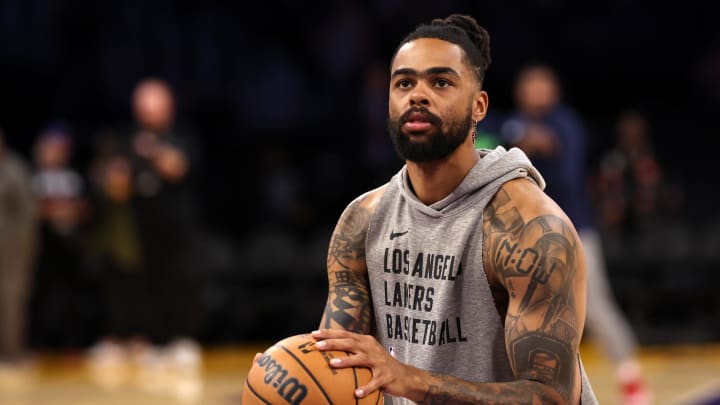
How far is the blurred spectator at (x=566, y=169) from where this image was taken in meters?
6.26

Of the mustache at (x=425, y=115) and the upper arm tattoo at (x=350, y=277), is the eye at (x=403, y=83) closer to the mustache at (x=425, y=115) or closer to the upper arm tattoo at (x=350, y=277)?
the mustache at (x=425, y=115)

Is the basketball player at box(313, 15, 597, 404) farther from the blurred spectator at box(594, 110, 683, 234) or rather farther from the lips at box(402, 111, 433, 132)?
the blurred spectator at box(594, 110, 683, 234)

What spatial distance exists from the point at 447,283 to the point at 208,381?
507 centimetres

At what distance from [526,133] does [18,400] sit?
11.6 feet

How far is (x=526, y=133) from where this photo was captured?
20.7ft

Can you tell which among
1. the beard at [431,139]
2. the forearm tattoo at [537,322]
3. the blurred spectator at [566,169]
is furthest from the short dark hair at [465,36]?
the blurred spectator at [566,169]

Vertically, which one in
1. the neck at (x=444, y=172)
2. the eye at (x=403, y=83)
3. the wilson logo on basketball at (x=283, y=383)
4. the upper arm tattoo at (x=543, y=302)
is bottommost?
the wilson logo on basketball at (x=283, y=383)

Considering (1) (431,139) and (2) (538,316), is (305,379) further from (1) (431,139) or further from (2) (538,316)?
(1) (431,139)

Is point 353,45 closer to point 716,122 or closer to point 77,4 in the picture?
point 77,4

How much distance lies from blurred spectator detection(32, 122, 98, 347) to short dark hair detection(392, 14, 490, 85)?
20.7 ft

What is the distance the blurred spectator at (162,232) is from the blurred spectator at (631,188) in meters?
3.53

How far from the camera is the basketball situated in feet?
8.71

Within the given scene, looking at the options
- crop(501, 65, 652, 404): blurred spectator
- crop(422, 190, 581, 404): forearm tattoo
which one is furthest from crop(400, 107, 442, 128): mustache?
crop(501, 65, 652, 404): blurred spectator

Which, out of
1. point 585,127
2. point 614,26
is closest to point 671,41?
point 614,26
